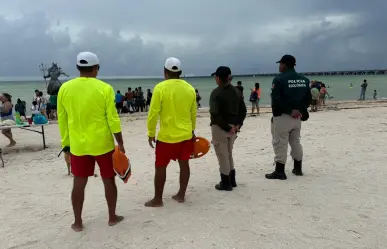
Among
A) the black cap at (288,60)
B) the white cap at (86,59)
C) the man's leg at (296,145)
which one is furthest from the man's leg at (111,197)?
the black cap at (288,60)

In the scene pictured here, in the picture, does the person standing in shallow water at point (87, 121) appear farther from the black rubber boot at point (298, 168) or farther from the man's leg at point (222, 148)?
the black rubber boot at point (298, 168)

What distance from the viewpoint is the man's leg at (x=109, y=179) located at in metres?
3.48

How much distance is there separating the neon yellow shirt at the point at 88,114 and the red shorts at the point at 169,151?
0.77 metres

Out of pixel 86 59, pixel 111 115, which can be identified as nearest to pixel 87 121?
pixel 111 115

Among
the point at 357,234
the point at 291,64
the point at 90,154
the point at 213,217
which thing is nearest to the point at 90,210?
the point at 90,154

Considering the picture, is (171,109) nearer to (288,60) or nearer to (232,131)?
(232,131)

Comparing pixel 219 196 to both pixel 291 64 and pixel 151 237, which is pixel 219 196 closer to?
pixel 151 237

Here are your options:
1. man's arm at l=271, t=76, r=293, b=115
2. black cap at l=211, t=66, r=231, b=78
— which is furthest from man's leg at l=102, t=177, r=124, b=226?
man's arm at l=271, t=76, r=293, b=115

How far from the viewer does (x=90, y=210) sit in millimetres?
4277

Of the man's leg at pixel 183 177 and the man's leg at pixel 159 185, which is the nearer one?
the man's leg at pixel 159 185

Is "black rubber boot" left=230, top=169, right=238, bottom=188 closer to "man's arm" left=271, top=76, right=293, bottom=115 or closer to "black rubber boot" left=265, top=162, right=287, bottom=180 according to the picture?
"black rubber boot" left=265, top=162, right=287, bottom=180

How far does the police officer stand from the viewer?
5051mm

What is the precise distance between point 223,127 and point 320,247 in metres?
1.96

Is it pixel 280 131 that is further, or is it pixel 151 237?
pixel 280 131
